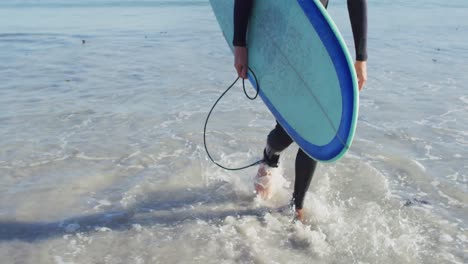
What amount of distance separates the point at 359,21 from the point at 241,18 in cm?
68

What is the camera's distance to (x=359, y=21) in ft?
7.98

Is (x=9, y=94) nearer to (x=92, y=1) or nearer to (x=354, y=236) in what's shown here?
(x=354, y=236)

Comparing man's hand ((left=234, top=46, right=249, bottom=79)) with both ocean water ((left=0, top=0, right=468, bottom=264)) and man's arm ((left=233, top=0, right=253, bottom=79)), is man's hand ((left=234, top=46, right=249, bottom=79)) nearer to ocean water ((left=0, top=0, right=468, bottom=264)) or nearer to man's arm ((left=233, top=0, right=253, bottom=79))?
man's arm ((left=233, top=0, right=253, bottom=79))

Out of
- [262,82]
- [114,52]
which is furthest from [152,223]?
[114,52]

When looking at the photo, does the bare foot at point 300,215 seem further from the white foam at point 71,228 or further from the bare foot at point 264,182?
the white foam at point 71,228

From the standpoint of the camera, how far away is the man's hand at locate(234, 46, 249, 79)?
267cm

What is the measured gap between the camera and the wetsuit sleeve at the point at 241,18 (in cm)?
260

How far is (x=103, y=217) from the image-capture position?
9.49 ft

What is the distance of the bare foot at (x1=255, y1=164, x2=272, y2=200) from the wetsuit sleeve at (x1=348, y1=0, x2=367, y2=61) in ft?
3.64

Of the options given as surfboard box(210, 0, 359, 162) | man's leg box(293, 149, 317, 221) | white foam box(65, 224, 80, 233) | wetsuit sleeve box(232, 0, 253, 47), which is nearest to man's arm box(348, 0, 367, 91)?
surfboard box(210, 0, 359, 162)

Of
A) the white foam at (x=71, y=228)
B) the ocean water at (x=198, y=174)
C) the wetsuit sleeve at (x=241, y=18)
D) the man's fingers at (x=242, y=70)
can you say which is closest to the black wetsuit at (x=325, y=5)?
the wetsuit sleeve at (x=241, y=18)

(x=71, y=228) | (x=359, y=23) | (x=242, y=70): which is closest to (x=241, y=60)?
(x=242, y=70)

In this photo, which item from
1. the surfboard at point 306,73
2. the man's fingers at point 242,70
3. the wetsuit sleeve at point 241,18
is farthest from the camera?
the man's fingers at point 242,70

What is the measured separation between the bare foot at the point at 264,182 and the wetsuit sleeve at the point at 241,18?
0.98 meters
